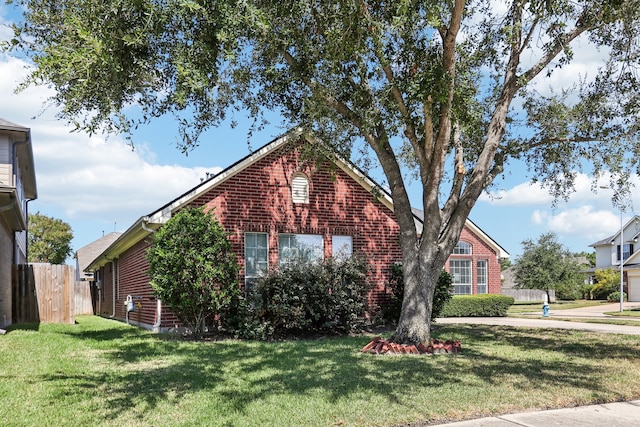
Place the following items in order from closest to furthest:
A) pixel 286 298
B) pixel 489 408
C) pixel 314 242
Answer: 1. pixel 489 408
2. pixel 286 298
3. pixel 314 242

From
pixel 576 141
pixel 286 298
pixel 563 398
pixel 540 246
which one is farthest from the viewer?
pixel 540 246

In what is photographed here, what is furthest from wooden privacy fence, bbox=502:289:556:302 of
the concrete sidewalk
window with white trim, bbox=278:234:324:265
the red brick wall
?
the concrete sidewalk

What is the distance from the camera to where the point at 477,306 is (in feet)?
83.7

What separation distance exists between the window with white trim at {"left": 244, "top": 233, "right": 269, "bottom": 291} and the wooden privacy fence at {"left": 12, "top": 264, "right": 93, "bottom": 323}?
21.6 feet

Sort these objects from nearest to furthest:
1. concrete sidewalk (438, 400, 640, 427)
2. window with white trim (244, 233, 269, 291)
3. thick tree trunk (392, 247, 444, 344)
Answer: concrete sidewalk (438, 400, 640, 427) → thick tree trunk (392, 247, 444, 344) → window with white trim (244, 233, 269, 291)

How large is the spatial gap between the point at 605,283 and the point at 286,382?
45.8 m

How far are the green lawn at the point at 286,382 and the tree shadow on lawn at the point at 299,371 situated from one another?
2cm

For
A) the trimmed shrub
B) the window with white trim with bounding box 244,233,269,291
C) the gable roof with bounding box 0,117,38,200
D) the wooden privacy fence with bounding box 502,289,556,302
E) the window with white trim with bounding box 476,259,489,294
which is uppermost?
the gable roof with bounding box 0,117,38,200

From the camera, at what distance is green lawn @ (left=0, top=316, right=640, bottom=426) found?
6016 millimetres

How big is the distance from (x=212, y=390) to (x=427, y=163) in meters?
6.32

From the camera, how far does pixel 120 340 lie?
42.2 ft

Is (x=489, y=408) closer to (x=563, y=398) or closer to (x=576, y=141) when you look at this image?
(x=563, y=398)

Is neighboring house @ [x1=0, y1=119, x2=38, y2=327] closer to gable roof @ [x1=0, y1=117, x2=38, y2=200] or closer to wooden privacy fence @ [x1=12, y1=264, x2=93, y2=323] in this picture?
gable roof @ [x1=0, y1=117, x2=38, y2=200]

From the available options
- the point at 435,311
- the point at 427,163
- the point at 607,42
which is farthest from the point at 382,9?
the point at 435,311
